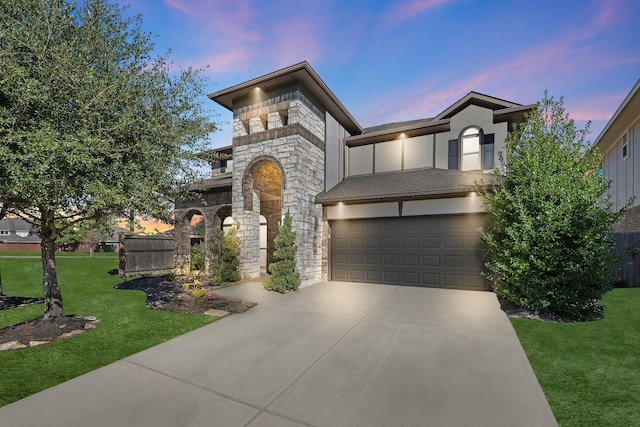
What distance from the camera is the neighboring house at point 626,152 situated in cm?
1172

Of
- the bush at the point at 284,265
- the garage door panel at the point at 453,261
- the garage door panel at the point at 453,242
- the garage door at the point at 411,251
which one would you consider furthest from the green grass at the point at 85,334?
the garage door panel at the point at 453,242

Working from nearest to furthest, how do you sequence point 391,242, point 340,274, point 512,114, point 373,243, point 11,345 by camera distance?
1. point 11,345
2. point 512,114
3. point 391,242
4. point 373,243
5. point 340,274

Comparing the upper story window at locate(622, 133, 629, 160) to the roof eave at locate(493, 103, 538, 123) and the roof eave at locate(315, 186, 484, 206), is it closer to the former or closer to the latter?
the roof eave at locate(493, 103, 538, 123)

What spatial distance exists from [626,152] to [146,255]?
2371 cm

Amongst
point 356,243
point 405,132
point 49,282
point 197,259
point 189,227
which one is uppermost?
point 405,132

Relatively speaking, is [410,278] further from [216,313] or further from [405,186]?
[216,313]

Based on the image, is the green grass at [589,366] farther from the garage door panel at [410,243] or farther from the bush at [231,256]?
the bush at [231,256]

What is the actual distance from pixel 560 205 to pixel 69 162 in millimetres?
10404

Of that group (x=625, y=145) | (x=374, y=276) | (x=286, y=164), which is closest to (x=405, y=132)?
(x=286, y=164)

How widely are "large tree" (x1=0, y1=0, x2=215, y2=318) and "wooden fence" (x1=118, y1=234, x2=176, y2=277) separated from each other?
20.7 feet

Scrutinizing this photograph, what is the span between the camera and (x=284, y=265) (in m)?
9.88

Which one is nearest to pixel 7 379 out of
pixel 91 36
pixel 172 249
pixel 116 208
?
pixel 116 208

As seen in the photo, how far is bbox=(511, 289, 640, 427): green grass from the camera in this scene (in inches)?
125

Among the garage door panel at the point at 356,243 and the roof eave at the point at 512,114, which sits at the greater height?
the roof eave at the point at 512,114
